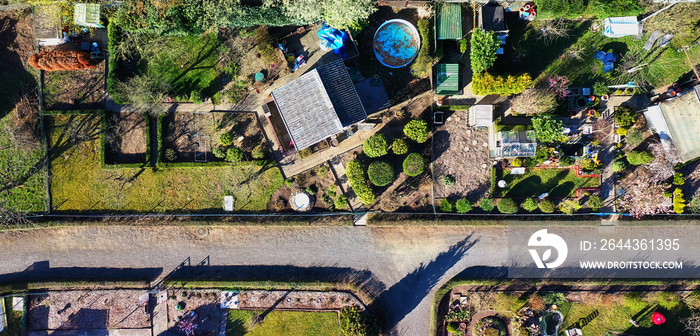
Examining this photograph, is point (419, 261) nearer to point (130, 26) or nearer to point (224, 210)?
point (224, 210)

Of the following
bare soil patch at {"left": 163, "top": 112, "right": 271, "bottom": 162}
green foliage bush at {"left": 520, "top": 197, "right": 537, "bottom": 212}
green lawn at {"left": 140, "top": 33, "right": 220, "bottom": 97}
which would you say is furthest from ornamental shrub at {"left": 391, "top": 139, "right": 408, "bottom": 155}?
green lawn at {"left": 140, "top": 33, "right": 220, "bottom": 97}

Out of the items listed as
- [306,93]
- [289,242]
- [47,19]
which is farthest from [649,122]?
[47,19]

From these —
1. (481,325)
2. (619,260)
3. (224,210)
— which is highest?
(224,210)

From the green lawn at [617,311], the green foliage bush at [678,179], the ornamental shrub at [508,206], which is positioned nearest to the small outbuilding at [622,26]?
the green foliage bush at [678,179]

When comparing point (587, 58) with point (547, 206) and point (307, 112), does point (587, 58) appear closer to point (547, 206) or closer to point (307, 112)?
point (547, 206)

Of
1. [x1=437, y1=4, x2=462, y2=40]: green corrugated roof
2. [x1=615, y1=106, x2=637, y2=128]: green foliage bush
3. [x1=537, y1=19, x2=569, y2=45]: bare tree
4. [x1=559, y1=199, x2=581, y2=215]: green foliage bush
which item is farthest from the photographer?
[x1=537, y1=19, x2=569, y2=45]: bare tree

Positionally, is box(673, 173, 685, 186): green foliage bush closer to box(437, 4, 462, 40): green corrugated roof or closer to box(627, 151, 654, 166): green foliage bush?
box(627, 151, 654, 166): green foliage bush

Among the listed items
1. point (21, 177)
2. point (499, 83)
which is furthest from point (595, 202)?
point (21, 177)
